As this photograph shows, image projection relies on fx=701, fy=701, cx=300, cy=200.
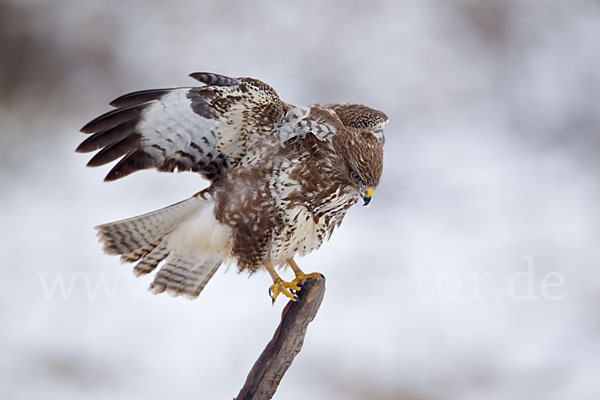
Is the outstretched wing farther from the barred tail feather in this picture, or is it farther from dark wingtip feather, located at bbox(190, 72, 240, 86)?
the barred tail feather

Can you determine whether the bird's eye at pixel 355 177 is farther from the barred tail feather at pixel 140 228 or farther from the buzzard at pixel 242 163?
the barred tail feather at pixel 140 228

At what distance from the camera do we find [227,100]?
2648mm

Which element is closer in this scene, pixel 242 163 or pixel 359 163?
pixel 359 163

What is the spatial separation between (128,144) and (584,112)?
13.7ft

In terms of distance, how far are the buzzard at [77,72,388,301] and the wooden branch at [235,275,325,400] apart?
103mm

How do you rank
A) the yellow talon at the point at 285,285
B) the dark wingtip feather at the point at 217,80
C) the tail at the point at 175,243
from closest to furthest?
the dark wingtip feather at the point at 217,80
the yellow talon at the point at 285,285
the tail at the point at 175,243

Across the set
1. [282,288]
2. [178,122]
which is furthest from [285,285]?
[178,122]

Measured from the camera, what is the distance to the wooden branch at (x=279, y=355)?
2.60 meters

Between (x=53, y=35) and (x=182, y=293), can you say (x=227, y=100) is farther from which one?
(x=53, y=35)

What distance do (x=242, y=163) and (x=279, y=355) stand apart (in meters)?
0.78

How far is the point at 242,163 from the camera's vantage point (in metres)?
2.85

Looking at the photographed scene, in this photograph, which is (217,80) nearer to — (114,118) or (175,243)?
(114,118)

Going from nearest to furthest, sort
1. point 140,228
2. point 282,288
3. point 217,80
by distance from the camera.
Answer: point 217,80
point 282,288
point 140,228

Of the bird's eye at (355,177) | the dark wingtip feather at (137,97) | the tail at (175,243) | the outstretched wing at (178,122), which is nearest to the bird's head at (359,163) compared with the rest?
the bird's eye at (355,177)
